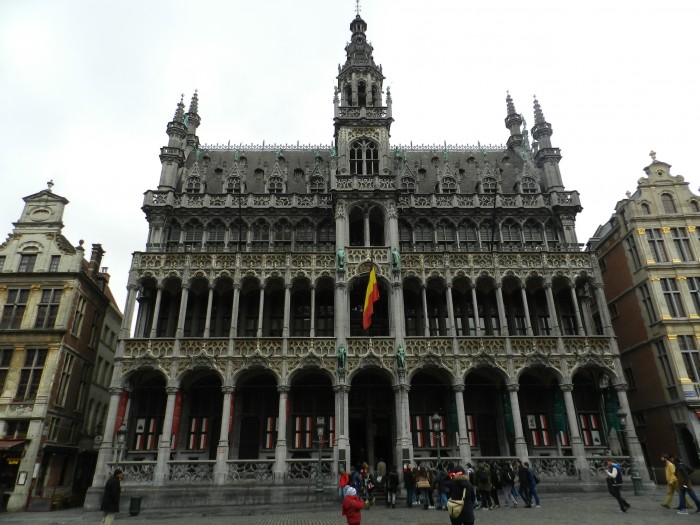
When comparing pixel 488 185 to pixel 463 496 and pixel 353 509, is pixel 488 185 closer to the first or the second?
pixel 463 496

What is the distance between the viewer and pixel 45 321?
32062mm

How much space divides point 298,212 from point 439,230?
1123 centimetres

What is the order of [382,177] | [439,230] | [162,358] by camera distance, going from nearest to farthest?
[162,358]
[382,177]
[439,230]

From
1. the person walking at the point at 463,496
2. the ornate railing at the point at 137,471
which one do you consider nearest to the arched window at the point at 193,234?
the ornate railing at the point at 137,471

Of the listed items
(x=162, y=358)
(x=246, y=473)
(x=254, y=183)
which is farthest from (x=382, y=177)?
(x=246, y=473)

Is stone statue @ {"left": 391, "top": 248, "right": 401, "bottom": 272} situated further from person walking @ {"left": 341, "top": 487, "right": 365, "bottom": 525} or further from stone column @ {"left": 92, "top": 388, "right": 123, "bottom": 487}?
person walking @ {"left": 341, "top": 487, "right": 365, "bottom": 525}

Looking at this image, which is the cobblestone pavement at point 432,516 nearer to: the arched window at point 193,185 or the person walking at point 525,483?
the person walking at point 525,483

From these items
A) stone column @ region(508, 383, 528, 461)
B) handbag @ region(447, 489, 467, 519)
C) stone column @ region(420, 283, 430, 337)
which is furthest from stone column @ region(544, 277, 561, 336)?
handbag @ region(447, 489, 467, 519)

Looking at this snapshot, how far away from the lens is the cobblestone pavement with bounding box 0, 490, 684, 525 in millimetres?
17297

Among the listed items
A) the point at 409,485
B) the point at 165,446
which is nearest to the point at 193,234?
the point at 165,446

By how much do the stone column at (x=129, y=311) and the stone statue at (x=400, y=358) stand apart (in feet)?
57.4

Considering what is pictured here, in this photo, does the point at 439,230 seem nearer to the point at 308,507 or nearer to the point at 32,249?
the point at 308,507

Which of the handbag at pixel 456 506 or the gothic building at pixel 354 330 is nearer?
the handbag at pixel 456 506

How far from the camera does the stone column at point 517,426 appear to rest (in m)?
27.5
